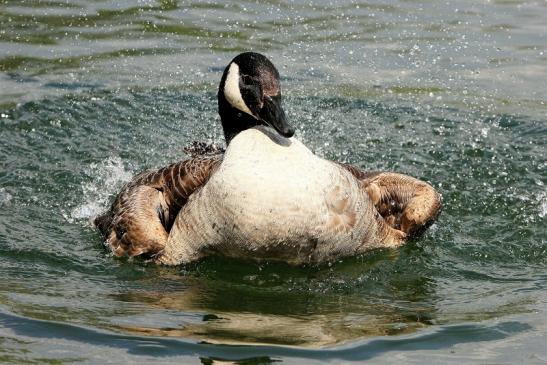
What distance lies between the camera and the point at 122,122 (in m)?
13.0

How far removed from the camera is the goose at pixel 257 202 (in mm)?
7922

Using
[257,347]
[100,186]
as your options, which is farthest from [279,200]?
[100,186]

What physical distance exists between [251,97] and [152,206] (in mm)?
1234

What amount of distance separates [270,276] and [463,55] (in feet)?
26.4

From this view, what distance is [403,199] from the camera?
9.32m

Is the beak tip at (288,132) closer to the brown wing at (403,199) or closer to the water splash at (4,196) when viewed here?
the brown wing at (403,199)

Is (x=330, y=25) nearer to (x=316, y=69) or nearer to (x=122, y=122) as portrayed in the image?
(x=316, y=69)

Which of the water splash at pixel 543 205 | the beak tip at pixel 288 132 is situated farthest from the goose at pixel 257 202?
the water splash at pixel 543 205

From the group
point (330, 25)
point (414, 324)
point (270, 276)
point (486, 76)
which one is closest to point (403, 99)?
point (486, 76)

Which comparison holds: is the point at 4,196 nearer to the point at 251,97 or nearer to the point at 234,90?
the point at 234,90

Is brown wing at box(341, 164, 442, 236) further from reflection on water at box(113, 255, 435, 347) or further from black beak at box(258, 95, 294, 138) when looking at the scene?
black beak at box(258, 95, 294, 138)

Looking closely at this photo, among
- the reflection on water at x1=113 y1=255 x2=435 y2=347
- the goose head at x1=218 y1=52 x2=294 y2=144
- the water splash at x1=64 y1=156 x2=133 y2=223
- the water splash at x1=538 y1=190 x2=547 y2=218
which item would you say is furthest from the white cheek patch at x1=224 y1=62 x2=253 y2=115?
the water splash at x1=538 y1=190 x2=547 y2=218

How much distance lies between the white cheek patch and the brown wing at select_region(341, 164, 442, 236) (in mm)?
1333

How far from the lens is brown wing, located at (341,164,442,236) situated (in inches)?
359
